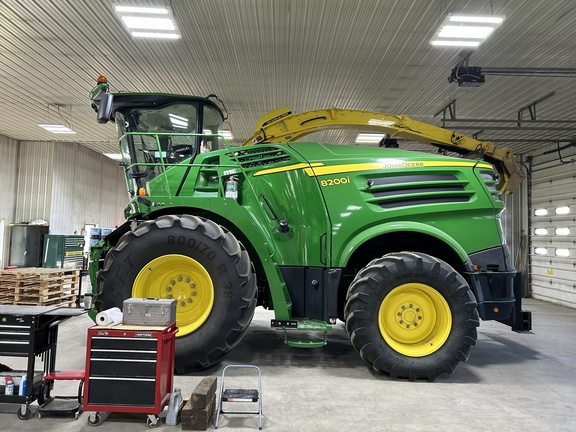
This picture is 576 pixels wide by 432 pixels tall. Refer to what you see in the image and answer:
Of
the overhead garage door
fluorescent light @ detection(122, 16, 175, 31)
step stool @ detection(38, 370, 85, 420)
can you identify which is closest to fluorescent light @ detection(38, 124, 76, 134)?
fluorescent light @ detection(122, 16, 175, 31)

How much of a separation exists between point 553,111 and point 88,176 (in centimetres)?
1666

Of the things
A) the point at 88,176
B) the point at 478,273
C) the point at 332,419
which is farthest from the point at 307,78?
the point at 88,176

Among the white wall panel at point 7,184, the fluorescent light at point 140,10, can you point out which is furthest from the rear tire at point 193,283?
the white wall panel at point 7,184

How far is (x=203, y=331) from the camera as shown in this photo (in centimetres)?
431

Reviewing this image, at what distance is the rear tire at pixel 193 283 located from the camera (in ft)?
14.1

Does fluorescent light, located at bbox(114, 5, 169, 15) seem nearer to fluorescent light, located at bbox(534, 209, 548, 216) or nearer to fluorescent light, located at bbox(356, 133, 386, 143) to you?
fluorescent light, located at bbox(356, 133, 386, 143)

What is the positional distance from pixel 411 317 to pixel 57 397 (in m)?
3.83

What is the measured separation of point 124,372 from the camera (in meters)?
3.25

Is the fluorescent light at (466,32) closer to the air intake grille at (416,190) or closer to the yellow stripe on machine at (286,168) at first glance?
the air intake grille at (416,190)

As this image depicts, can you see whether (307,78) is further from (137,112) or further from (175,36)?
(137,112)

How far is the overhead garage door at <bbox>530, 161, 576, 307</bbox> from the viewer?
1138cm

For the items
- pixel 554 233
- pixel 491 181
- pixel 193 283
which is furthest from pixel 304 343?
pixel 554 233

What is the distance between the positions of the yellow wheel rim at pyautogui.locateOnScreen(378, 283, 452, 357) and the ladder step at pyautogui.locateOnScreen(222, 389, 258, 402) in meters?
1.82

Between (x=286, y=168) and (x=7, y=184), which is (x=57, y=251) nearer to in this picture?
(x=7, y=184)
